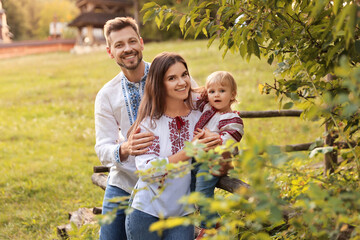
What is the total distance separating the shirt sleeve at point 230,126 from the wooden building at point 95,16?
115ft

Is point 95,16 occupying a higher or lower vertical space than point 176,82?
higher

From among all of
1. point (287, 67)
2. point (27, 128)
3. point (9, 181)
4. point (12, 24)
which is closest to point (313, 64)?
point (287, 67)

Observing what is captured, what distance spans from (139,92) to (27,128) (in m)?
8.20

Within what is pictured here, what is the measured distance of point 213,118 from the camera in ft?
9.76

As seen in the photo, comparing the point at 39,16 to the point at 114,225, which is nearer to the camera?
the point at 114,225

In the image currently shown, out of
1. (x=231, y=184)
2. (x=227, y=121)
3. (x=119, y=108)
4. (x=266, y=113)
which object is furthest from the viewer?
(x=266, y=113)

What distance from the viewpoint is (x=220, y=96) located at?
2945 millimetres

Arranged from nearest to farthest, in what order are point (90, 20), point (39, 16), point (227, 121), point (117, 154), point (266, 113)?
point (227, 121)
point (117, 154)
point (266, 113)
point (90, 20)
point (39, 16)

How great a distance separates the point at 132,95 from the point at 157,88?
52 cm

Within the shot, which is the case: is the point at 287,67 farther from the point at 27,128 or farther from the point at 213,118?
the point at 27,128

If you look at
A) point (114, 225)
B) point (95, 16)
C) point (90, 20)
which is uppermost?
point (95, 16)

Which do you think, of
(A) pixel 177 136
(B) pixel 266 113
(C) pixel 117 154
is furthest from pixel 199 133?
(B) pixel 266 113

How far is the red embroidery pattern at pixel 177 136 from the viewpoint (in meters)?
2.92

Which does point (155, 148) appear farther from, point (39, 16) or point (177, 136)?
point (39, 16)
